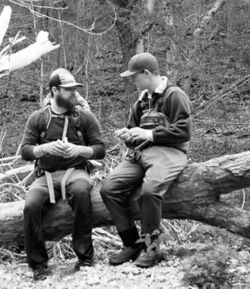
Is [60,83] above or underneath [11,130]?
above

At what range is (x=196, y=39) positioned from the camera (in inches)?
380

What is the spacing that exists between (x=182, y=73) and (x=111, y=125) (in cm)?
224

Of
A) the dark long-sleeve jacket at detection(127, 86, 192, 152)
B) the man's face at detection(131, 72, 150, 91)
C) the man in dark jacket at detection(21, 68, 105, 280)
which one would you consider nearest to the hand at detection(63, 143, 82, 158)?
the man in dark jacket at detection(21, 68, 105, 280)

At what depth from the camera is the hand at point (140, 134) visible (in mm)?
4816

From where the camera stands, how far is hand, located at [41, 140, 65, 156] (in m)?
4.84

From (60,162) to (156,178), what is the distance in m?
0.94

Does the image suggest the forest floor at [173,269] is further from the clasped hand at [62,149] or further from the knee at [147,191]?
the clasped hand at [62,149]

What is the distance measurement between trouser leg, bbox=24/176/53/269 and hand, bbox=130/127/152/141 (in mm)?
974

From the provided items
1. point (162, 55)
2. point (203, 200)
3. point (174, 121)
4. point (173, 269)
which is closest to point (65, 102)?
point (174, 121)

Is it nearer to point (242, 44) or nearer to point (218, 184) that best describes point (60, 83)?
point (218, 184)

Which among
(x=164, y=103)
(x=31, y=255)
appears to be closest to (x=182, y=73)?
(x=164, y=103)

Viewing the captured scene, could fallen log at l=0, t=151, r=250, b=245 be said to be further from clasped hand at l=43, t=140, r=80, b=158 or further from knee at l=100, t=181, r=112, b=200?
clasped hand at l=43, t=140, r=80, b=158

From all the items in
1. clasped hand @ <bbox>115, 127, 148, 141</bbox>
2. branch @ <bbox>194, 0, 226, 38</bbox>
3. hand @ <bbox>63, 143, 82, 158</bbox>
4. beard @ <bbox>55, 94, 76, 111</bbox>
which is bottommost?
hand @ <bbox>63, 143, 82, 158</bbox>

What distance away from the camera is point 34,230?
15.8ft
